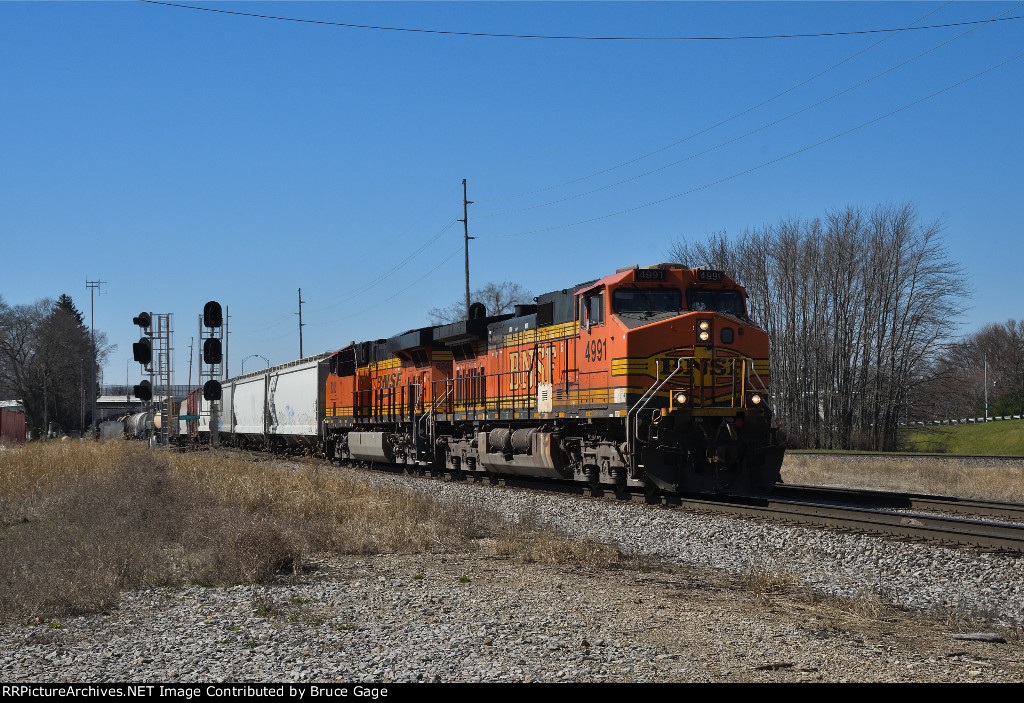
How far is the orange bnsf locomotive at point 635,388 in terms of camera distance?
1509 cm

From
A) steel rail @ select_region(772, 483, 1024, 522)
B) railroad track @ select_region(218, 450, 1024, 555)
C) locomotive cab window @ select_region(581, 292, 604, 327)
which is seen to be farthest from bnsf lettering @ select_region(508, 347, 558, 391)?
steel rail @ select_region(772, 483, 1024, 522)

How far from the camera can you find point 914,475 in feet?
75.4

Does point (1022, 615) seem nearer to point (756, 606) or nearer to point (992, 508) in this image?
point (756, 606)

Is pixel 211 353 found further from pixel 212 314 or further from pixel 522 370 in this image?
pixel 522 370

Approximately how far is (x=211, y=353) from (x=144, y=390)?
4.25 metres

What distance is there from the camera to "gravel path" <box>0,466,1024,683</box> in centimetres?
575

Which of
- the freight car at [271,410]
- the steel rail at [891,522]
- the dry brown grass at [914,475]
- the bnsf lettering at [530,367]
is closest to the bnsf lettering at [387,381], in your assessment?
the freight car at [271,410]

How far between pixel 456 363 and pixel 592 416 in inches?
303

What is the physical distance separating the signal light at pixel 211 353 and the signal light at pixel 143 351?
9.21 feet

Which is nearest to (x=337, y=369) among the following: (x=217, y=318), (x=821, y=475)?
(x=217, y=318)

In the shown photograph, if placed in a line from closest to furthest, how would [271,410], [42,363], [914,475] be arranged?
[914,475] → [271,410] → [42,363]

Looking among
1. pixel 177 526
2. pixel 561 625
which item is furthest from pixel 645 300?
pixel 561 625

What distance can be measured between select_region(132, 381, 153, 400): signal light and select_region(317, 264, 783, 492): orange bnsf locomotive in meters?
8.43

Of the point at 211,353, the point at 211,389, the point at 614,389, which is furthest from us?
the point at 211,389
